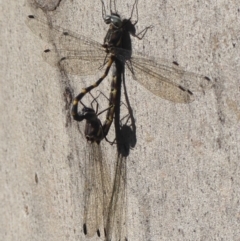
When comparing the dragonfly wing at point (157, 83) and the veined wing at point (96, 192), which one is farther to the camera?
the veined wing at point (96, 192)

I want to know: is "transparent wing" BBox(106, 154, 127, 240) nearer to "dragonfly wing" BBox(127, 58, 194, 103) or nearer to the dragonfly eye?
"dragonfly wing" BBox(127, 58, 194, 103)

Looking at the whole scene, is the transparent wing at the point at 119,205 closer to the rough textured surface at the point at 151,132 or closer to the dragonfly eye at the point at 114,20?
the rough textured surface at the point at 151,132

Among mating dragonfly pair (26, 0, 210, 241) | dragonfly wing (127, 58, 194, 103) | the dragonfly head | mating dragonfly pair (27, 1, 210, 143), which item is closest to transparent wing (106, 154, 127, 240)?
mating dragonfly pair (26, 0, 210, 241)

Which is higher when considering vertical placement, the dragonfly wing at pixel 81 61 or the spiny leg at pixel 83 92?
the dragonfly wing at pixel 81 61

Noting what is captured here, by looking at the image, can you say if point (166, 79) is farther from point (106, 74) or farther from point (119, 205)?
point (119, 205)

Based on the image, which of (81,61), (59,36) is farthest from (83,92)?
(59,36)

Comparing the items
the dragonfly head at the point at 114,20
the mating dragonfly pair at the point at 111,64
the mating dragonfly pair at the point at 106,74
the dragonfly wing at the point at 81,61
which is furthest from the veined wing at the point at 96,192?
the dragonfly head at the point at 114,20
